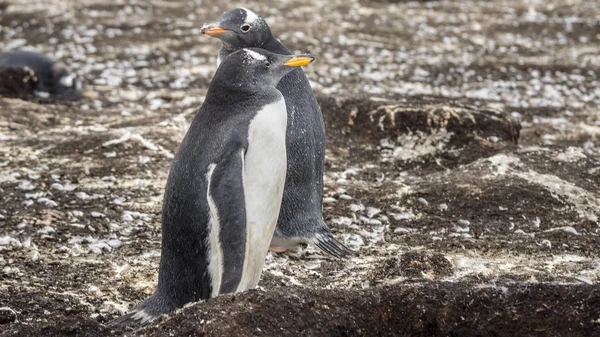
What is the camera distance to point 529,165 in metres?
6.83

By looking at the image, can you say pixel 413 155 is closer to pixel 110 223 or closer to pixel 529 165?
pixel 529 165

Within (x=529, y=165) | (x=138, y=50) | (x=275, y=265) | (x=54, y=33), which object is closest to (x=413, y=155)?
(x=529, y=165)

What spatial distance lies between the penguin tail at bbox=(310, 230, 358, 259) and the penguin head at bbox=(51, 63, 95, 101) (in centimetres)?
536

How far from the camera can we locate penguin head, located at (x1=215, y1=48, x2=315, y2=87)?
14.1ft

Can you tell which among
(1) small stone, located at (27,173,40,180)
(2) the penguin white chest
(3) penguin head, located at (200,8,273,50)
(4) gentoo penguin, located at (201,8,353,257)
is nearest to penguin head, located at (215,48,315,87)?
(2) the penguin white chest

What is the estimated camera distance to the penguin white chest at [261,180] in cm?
415

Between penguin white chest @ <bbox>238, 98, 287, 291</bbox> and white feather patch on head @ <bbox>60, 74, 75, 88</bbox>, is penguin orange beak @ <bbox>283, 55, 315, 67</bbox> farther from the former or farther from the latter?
white feather patch on head @ <bbox>60, 74, 75, 88</bbox>

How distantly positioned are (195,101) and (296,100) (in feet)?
14.2

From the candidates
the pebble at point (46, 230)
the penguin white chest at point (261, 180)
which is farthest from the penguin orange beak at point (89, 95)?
the penguin white chest at point (261, 180)

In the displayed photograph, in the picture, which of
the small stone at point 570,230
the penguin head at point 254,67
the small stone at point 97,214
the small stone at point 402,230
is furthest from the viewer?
the small stone at point 97,214

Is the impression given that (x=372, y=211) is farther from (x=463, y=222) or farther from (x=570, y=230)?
(x=570, y=230)

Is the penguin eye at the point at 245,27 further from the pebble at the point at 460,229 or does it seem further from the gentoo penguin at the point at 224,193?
the pebble at the point at 460,229

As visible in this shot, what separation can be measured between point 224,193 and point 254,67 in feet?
2.34

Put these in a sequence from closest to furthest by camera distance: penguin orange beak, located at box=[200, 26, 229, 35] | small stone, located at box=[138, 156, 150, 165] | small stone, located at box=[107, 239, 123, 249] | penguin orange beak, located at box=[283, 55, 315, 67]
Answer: penguin orange beak, located at box=[283, 55, 315, 67], small stone, located at box=[107, 239, 123, 249], penguin orange beak, located at box=[200, 26, 229, 35], small stone, located at box=[138, 156, 150, 165]
